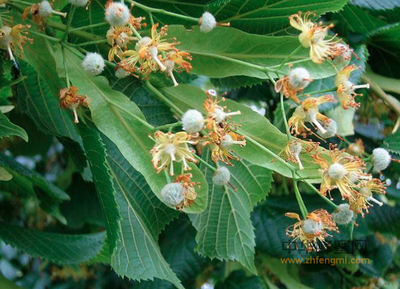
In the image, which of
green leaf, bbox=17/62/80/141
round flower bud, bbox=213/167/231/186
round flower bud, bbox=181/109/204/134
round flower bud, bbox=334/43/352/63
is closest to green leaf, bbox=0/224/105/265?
green leaf, bbox=17/62/80/141

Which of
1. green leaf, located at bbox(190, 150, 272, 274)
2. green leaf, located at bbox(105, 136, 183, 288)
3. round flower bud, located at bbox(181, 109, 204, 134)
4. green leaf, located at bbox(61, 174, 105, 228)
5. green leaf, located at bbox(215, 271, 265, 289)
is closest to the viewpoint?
round flower bud, located at bbox(181, 109, 204, 134)

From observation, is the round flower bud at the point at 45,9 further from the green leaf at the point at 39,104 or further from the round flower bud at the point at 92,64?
the green leaf at the point at 39,104

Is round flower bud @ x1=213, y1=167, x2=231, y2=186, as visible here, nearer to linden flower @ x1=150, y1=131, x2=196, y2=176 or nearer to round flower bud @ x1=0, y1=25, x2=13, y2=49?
linden flower @ x1=150, y1=131, x2=196, y2=176

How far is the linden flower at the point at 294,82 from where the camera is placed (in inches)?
25.3

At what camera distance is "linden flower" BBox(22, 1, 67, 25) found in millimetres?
721

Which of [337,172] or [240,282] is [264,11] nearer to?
[337,172]

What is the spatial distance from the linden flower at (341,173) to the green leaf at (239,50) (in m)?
0.15

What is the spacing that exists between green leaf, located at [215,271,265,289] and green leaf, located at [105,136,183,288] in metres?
0.55

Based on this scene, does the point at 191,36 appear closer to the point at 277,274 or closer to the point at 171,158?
the point at 171,158

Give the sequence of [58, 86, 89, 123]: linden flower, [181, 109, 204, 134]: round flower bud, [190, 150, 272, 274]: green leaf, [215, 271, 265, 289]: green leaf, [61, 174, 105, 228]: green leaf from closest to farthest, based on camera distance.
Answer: [181, 109, 204, 134]: round flower bud
[58, 86, 89, 123]: linden flower
[190, 150, 272, 274]: green leaf
[215, 271, 265, 289]: green leaf
[61, 174, 105, 228]: green leaf

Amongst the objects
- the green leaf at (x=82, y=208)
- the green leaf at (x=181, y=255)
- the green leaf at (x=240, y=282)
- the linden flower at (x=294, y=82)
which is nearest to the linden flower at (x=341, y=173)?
the linden flower at (x=294, y=82)

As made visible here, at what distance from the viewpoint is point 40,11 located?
0.72m

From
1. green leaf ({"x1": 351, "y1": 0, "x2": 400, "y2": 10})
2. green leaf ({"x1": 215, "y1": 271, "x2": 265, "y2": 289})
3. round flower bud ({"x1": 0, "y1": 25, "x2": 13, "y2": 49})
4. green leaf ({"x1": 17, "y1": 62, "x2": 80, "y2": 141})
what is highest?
round flower bud ({"x1": 0, "y1": 25, "x2": 13, "y2": 49})

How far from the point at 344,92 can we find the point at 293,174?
0.13 m
